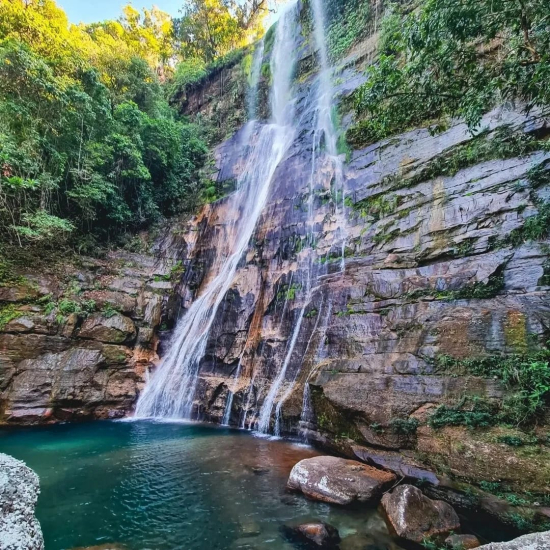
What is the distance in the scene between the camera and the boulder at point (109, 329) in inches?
470

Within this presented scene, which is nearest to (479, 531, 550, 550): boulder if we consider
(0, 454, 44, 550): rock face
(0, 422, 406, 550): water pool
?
(0, 422, 406, 550): water pool

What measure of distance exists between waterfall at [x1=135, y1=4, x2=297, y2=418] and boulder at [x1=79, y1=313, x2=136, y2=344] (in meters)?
1.68

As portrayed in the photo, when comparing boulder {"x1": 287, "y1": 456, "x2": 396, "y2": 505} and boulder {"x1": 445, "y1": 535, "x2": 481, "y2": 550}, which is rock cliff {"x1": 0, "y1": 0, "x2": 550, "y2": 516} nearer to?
boulder {"x1": 287, "y1": 456, "x2": 396, "y2": 505}

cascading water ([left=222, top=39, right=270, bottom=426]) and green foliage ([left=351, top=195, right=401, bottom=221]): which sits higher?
cascading water ([left=222, top=39, right=270, bottom=426])

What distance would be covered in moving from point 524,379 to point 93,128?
665 inches

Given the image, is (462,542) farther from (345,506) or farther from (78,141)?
(78,141)

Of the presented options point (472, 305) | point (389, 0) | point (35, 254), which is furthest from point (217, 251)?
point (389, 0)

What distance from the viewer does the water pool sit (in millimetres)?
4367

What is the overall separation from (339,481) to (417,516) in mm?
1250

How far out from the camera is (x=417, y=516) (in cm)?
436

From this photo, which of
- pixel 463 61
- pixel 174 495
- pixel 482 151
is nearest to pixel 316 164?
pixel 482 151

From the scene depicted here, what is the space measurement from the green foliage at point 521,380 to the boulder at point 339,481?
175 cm

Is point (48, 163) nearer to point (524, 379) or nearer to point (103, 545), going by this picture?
point (103, 545)

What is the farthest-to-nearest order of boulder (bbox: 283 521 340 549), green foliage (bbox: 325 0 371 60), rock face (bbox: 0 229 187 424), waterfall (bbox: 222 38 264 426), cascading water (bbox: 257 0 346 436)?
waterfall (bbox: 222 38 264 426) < green foliage (bbox: 325 0 371 60) < rock face (bbox: 0 229 187 424) < cascading water (bbox: 257 0 346 436) < boulder (bbox: 283 521 340 549)
